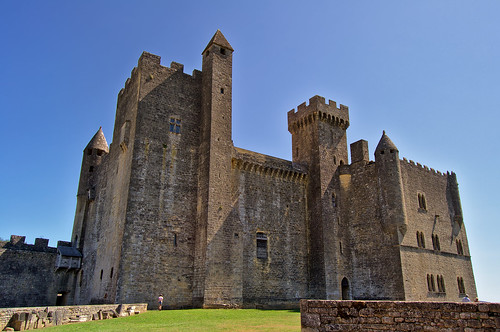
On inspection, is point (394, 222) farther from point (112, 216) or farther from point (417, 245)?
point (112, 216)

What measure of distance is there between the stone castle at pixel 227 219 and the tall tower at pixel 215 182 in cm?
8

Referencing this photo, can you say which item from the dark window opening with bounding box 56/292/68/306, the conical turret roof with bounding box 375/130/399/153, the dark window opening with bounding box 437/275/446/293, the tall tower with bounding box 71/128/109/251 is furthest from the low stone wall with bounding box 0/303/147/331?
the dark window opening with bounding box 437/275/446/293

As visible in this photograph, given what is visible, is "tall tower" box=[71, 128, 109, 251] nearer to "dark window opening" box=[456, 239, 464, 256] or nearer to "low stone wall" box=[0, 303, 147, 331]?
"low stone wall" box=[0, 303, 147, 331]

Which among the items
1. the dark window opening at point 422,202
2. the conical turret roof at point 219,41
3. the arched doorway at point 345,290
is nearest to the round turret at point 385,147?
the dark window opening at point 422,202

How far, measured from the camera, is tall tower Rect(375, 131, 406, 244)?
2936 centimetres

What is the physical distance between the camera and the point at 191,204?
26.3 meters


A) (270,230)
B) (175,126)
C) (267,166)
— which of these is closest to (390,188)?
(267,166)

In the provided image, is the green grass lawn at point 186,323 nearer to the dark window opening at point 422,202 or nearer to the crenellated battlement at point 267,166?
the crenellated battlement at point 267,166

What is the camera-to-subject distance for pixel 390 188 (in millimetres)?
30203

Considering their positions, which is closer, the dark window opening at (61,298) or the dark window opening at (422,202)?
the dark window opening at (61,298)

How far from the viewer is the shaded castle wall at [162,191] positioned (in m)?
23.6

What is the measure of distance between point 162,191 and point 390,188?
16846 mm

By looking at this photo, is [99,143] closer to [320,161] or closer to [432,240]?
[320,161]

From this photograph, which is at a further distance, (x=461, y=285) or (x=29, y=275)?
(x=461, y=285)
